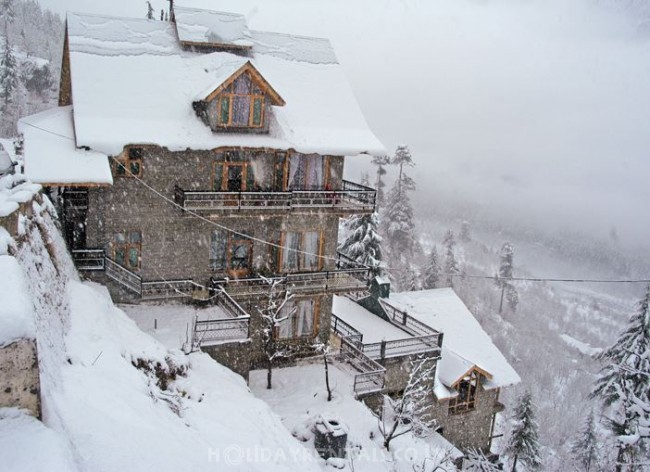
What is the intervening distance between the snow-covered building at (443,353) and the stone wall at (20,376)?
59.7ft

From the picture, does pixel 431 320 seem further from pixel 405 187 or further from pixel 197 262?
pixel 405 187

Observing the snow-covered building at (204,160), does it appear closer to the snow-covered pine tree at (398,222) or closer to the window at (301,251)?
the window at (301,251)

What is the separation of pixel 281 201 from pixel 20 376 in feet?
53.4

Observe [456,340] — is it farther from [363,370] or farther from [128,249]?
[128,249]

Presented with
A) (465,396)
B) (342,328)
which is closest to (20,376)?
(342,328)

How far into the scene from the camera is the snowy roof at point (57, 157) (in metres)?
18.5

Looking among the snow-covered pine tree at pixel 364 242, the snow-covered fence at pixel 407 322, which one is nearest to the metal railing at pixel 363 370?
the snow-covered fence at pixel 407 322

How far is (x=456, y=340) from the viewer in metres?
32.2

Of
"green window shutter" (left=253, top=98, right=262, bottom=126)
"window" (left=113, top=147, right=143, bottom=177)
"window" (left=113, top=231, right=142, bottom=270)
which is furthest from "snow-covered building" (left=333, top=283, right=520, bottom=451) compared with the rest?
"window" (left=113, top=147, right=143, bottom=177)

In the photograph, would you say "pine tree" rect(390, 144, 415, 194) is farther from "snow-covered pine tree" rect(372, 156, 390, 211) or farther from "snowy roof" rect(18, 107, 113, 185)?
"snowy roof" rect(18, 107, 113, 185)

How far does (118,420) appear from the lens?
9.59 meters

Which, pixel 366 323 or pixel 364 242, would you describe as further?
pixel 364 242

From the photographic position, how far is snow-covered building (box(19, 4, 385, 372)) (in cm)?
2123

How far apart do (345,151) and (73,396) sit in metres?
16.4
